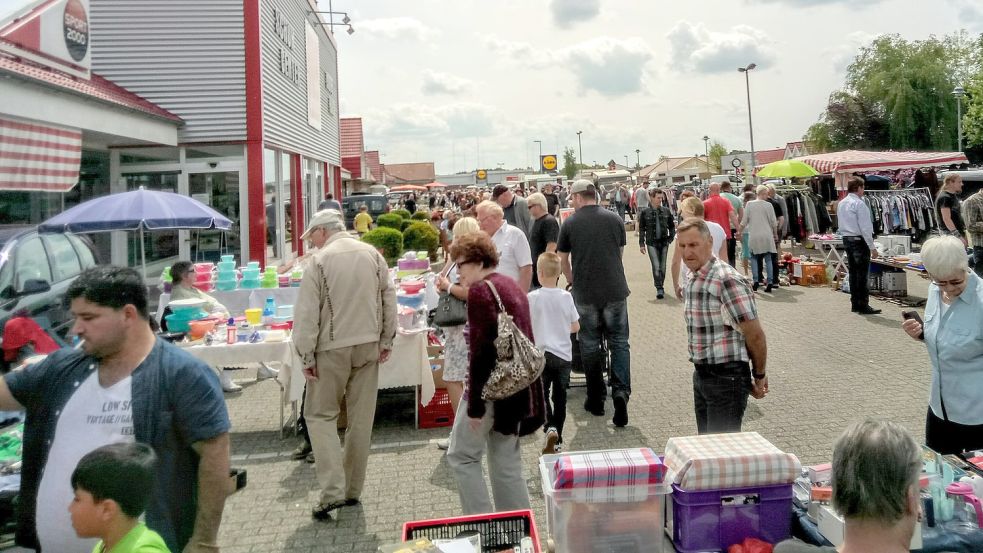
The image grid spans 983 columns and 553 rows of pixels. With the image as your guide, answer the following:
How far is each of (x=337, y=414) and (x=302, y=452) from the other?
128cm

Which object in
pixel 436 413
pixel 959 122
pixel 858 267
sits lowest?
pixel 436 413

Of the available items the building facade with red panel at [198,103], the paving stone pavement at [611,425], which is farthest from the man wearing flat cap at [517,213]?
the building facade with red panel at [198,103]

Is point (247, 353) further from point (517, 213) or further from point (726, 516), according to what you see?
point (726, 516)

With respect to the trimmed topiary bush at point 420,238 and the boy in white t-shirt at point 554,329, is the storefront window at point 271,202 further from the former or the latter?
the boy in white t-shirt at point 554,329

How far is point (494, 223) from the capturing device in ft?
20.9

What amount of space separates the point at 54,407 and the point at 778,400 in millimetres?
6122

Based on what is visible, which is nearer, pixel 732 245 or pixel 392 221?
pixel 732 245

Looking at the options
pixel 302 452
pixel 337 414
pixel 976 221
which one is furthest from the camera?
pixel 976 221

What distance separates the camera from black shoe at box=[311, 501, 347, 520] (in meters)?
4.63

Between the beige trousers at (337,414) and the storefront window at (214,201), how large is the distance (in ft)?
40.8

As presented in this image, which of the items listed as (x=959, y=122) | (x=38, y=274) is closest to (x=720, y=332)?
(x=38, y=274)

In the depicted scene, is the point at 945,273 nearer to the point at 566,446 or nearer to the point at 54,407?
the point at 566,446

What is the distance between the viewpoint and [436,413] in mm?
6484

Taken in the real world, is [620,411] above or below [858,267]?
below
